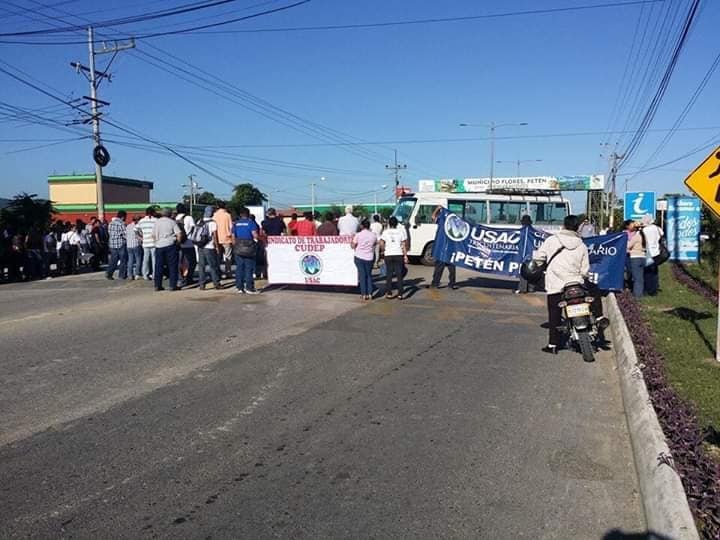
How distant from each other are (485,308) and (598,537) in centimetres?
882

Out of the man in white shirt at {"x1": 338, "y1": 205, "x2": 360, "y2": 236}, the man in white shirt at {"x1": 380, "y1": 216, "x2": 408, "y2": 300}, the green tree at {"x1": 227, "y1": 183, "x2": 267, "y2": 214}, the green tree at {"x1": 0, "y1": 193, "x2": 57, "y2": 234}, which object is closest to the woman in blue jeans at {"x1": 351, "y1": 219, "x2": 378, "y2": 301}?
the man in white shirt at {"x1": 380, "y1": 216, "x2": 408, "y2": 300}

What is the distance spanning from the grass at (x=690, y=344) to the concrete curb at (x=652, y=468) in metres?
0.43

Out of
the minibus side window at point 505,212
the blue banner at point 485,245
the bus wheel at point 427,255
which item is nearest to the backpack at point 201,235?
the blue banner at point 485,245

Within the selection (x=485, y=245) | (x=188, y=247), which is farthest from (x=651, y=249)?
(x=188, y=247)

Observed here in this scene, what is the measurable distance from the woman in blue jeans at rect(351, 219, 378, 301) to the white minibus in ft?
28.3

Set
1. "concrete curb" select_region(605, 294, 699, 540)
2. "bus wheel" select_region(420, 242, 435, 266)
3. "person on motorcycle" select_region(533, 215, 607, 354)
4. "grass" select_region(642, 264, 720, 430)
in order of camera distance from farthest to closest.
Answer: "bus wheel" select_region(420, 242, 435, 266)
"person on motorcycle" select_region(533, 215, 607, 354)
"grass" select_region(642, 264, 720, 430)
"concrete curb" select_region(605, 294, 699, 540)

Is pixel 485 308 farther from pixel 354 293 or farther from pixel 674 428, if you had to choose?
pixel 674 428

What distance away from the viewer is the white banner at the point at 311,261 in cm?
1390

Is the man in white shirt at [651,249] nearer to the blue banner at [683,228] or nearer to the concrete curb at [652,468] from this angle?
the concrete curb at [652,468]

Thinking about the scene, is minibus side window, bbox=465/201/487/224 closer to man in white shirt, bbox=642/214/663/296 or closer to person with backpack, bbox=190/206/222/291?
man in white shirt, bbox=642/214/663/296

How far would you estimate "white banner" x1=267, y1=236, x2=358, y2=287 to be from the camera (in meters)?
13.9

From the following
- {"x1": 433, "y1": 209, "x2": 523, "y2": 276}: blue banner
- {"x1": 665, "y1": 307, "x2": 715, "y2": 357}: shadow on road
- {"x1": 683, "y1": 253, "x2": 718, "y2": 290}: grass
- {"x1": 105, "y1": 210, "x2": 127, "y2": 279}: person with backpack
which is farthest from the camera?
{"x1": 683, "y1": 253, "x2": 718, "y2": 290}: grass

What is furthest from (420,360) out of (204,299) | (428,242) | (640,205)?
(640,205)

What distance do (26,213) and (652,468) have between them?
25.2 metres
